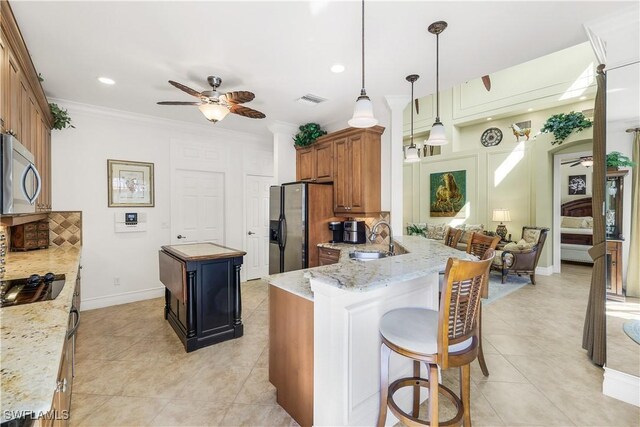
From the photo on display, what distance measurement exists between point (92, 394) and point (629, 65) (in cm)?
466

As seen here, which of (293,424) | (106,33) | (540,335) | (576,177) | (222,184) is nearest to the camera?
(293,424)

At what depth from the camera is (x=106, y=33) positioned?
2.30 m

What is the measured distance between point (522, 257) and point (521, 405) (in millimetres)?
3967

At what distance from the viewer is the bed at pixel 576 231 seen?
670cm

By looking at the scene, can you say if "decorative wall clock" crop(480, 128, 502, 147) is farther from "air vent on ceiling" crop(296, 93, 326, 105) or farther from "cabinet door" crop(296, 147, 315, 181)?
"air vent on ceiling" crop(296, 93, 326, 105)

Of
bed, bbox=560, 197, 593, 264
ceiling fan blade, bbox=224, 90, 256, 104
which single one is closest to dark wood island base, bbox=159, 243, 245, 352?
ceiling fan blade, bbox=224, 90, 256, 104

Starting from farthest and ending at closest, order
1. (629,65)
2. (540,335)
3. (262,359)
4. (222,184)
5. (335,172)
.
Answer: (222,184) < (335,172) < (540,335) < (262,359) < (629,65)

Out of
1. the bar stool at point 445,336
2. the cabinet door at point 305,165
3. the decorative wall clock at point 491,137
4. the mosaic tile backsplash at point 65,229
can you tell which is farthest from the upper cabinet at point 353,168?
the decorative wall clock at point 491,137

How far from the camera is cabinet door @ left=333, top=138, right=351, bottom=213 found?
13.4 ft

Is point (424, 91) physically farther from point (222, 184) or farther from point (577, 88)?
point (577, 88)

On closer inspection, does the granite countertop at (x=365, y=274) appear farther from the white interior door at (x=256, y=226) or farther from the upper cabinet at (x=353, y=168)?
the white interior door at (x=256, y=226)

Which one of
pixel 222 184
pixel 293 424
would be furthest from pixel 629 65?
pixel 222 184

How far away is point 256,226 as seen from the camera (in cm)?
554

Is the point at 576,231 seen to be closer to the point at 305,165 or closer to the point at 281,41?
the point at 305,165
